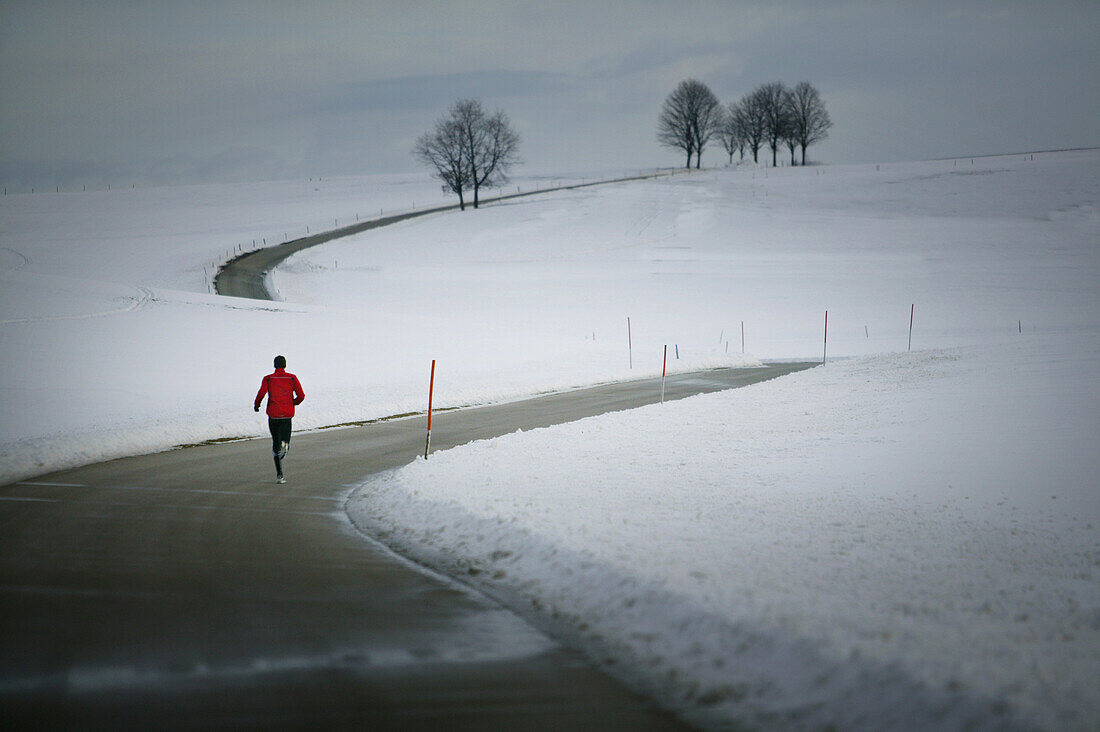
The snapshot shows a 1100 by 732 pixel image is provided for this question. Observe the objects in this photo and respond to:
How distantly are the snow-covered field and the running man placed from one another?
1.55 metres

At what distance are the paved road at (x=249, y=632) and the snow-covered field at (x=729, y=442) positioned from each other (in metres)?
0.54

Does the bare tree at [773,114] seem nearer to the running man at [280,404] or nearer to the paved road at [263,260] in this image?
the paved road at [263,260]

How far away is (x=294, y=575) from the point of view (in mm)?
7512

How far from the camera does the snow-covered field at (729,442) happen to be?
17.0ft

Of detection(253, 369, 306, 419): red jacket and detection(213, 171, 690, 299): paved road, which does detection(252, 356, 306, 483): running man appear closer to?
detection(253, 369, 306, 419): red jacket

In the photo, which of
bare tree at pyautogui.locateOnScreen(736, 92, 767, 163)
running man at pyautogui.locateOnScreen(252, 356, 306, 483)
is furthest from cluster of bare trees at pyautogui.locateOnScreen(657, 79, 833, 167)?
running man at pyautogui.locateOnScreen(252, 356, 306, 483)

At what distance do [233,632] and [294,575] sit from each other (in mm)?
1481

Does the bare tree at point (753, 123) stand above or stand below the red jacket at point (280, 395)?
above

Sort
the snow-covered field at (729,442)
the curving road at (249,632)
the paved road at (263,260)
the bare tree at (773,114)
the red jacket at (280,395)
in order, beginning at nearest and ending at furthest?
the curving road at (249,632) < the snow-covered field at (729,442) < the red jacket at (280,395) < the paved road at (263,260) < the bare tree at (773,114)

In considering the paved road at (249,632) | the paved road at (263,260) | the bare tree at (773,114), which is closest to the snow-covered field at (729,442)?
the paved road at (249,632)

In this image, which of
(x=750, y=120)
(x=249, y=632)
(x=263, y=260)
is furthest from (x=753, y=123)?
(x=249, y=632)

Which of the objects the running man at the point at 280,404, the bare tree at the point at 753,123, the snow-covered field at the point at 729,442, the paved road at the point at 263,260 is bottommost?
the snow-covered field at the point at 729,442

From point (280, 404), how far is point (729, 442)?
696cm

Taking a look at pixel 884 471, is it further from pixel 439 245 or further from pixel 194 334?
pixel 439 245
